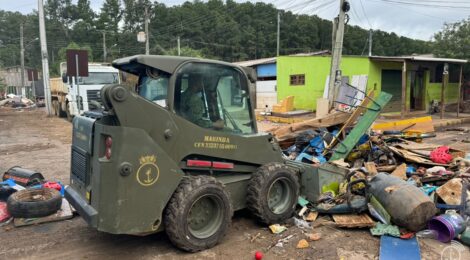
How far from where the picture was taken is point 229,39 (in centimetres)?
5881

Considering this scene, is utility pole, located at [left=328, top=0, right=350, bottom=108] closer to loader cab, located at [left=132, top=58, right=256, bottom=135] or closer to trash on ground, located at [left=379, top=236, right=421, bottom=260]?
loader cab, located at [left=132, top=58, right=256, bottom=135]

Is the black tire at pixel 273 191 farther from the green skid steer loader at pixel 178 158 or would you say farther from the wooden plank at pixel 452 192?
the wooden plank at pixel 452 192

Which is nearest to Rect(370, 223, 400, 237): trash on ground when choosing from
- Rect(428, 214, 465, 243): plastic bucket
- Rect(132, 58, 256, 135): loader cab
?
Rect(428, 214, 465, 243): plastic bucket

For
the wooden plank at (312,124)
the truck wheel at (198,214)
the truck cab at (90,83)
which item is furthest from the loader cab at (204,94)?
the truck cab at (90,83)

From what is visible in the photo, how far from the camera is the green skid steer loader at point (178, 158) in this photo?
12.3 ft

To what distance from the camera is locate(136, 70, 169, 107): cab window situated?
14.2ft

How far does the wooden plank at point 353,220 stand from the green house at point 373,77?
15.4 metres

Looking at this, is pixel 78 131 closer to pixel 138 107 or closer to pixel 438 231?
pixel 138 107

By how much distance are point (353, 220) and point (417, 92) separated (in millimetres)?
20530

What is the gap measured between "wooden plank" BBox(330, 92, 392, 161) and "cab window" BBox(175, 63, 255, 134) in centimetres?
254

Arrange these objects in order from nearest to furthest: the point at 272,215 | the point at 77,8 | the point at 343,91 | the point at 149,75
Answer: the point at 149,75 < the point at 272,215 < the point at 343,91 < the point at 77,8

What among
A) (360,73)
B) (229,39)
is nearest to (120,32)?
(229,39)

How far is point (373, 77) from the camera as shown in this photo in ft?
66.1

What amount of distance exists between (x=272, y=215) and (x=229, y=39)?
56.0 m
